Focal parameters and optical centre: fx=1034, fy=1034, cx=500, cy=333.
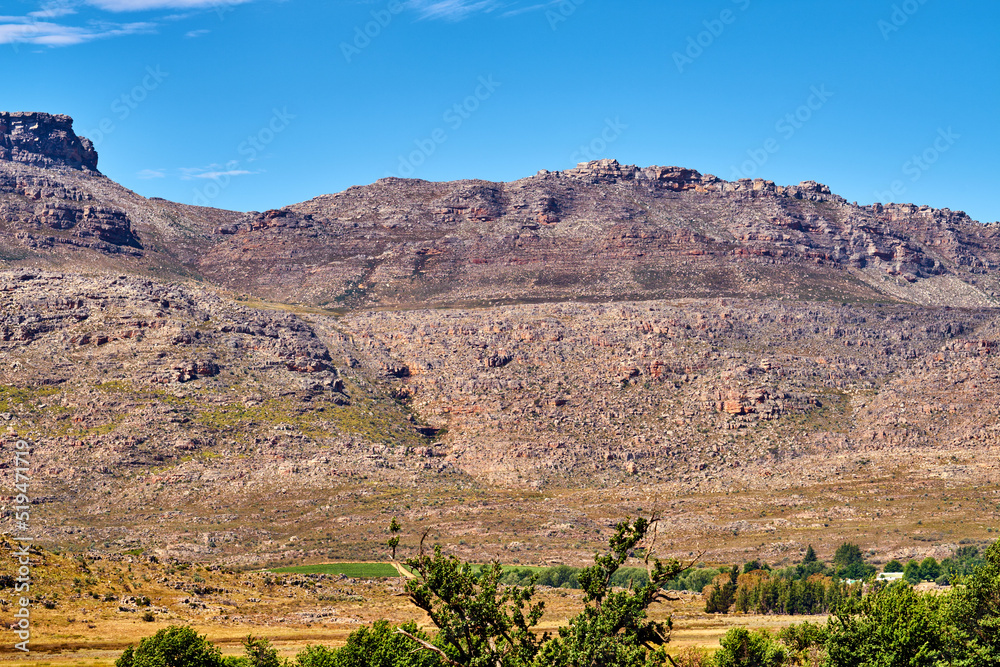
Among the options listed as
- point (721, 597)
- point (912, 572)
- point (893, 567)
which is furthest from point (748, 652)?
point (893, 567)

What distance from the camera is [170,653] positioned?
159 feet

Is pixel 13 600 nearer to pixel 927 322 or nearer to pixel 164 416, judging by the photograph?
pixel 164 416

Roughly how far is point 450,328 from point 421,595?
159m

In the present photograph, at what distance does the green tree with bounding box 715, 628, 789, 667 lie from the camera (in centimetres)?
5878

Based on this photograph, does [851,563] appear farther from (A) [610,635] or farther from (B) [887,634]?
(A) [610,635]

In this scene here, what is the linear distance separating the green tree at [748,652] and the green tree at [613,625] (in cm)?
2014

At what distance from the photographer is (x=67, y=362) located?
153 m

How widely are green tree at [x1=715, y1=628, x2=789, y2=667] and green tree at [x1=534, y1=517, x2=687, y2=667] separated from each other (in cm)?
2014

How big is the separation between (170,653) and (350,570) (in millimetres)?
61735

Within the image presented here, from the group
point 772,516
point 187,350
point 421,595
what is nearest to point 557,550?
point 772,516

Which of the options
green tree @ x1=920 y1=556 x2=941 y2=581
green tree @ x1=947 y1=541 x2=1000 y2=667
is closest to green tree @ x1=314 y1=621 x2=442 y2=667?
green tree @ x1=947 y1=541 x2=1000 y2=667

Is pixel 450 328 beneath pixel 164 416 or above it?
above

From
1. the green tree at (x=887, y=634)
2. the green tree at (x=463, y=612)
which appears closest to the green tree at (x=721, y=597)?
the green tree at (x=887, y=634)

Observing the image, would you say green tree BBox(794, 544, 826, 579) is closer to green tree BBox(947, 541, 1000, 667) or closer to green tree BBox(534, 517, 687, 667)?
green tree BBox(947, 541, 1000, 667)
